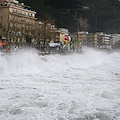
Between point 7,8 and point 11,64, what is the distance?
136ft

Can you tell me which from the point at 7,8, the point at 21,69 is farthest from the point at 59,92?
the point at 7,8

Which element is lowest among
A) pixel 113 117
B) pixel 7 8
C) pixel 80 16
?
pixel 113 117

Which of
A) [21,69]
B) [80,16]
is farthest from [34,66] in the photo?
[80,16]

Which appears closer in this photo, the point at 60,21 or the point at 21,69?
the point at 21,69

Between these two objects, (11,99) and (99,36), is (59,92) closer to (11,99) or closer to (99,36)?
(11,99)

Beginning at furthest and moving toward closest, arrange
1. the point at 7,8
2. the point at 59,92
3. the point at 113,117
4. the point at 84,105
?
the point at 7,8, the point at 59,92, the point at 84,105, the point at 113,117

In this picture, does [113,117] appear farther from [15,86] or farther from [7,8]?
[7,8]

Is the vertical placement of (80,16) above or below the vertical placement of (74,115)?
above

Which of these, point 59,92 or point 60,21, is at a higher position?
point 60,21

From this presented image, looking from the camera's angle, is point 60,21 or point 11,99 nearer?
point 11,99

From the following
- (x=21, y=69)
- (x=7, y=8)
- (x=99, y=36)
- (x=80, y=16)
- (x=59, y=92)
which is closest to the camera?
(x=59, y=92)

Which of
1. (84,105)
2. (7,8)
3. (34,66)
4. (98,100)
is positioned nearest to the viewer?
(84,105)

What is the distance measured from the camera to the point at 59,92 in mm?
11477

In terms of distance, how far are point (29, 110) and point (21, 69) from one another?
415 inches
